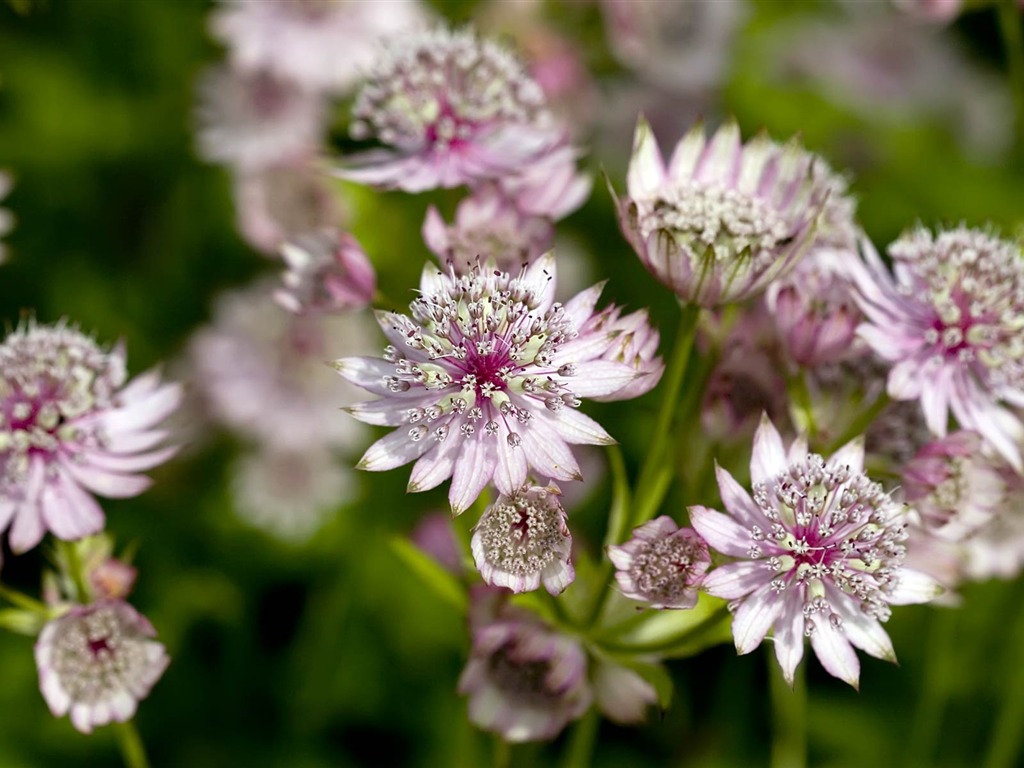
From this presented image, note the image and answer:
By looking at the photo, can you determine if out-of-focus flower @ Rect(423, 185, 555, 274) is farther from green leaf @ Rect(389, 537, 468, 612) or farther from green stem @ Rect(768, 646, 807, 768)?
green stem @ Rect(768, 646, 807, 768)

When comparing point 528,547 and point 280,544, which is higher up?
point 528,547

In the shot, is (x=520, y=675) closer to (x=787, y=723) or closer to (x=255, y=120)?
(x=787, y=723)

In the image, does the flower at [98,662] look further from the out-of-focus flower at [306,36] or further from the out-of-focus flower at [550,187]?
the out-of-focus flower at [306,36]

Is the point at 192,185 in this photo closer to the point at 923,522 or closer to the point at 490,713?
the point at 490,713

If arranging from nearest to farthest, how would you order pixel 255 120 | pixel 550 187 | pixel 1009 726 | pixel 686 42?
pixel 550 187 < pixel 1009 726 < pixel 255 120 < pixel 686 42

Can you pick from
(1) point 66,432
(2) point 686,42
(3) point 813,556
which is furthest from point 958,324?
(2) point 686,42

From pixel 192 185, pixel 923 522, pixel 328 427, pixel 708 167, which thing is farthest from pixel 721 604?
pixel 192 185

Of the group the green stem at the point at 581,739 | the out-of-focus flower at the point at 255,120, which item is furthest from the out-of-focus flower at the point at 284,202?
the green stem at the point at 581,739
